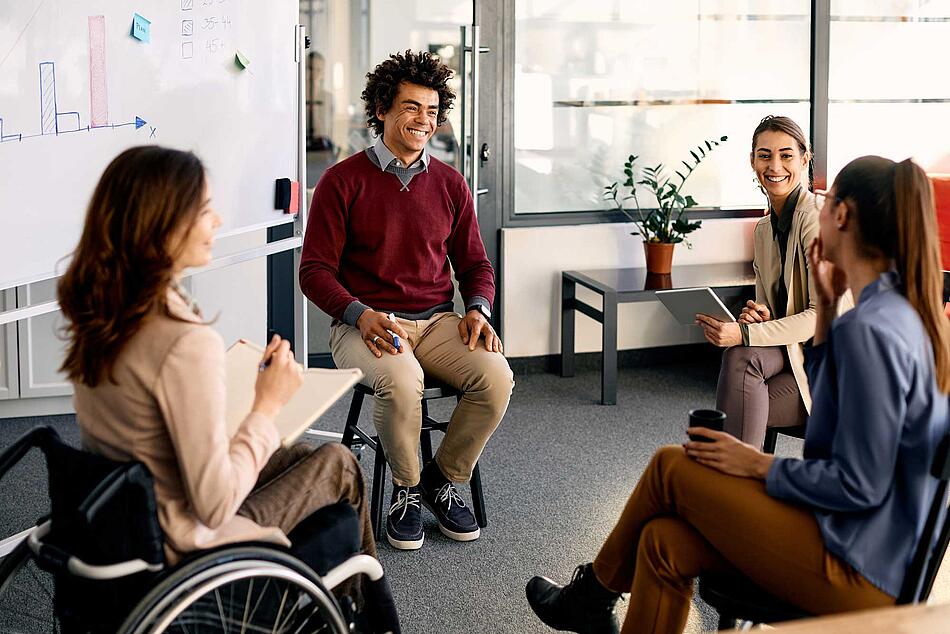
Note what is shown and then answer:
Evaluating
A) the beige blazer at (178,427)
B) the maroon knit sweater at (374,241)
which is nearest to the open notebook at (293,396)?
the beige blazer at (178,427)

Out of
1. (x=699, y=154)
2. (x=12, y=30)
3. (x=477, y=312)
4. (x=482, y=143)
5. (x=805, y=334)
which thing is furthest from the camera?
(x=699, y=154)

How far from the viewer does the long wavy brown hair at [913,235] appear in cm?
156

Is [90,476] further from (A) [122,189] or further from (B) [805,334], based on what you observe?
(B) [805,334]

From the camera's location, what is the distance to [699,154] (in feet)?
15.7

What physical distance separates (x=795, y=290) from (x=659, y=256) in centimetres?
169

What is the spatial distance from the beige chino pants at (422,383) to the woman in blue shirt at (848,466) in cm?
97

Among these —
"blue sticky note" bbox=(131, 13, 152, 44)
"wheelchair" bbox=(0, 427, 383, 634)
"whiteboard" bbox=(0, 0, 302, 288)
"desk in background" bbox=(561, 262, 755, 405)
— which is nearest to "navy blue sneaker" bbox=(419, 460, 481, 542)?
"whiteboard" bbox=(0, 0, 302, 288)

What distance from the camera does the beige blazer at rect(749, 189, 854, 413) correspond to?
2668mm

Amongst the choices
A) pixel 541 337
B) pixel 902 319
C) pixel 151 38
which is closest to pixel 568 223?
pixel 541 337

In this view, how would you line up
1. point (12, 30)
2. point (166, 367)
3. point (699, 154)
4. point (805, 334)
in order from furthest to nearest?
point (699, 154) → point (805, 334) → point (12, 30) → point (166, 367)

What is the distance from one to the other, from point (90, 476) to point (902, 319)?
3.81 ft

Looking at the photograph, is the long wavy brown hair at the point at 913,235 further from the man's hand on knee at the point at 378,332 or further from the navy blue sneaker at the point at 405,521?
the navy blue sneaker at the point at 405,521

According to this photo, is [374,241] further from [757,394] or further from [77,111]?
[757,394]

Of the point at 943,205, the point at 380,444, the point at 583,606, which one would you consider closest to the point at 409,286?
the point at 380,444
